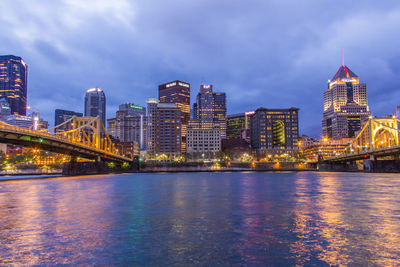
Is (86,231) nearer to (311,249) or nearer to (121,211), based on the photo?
(121,211)

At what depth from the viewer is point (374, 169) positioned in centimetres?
11975

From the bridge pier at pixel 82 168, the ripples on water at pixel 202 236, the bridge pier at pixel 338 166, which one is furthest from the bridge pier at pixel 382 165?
the ripples on water at pixel 202 236

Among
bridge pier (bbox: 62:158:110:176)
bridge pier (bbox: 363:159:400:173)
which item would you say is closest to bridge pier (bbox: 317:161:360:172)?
bridge pier (bbox: 363:159:400:173)

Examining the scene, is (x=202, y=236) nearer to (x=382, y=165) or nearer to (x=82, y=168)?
(x=82, y=168)

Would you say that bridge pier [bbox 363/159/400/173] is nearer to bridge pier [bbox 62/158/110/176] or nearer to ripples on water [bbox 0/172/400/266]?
bridge pier [bbox 62/158/110/176]

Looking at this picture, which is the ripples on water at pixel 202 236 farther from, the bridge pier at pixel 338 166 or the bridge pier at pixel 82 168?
the bridge pier at pixel 338 166

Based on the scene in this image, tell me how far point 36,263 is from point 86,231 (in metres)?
5.39

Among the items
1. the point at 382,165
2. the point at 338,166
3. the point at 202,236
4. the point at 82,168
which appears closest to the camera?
the point at 202,236

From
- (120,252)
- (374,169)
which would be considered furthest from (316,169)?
(120,252)

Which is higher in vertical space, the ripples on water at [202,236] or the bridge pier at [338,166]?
the ripples on water at [202,236]

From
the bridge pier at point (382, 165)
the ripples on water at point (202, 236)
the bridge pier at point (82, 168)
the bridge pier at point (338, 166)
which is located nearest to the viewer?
the ripples on water at point (202, 236)

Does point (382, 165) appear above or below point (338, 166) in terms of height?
above

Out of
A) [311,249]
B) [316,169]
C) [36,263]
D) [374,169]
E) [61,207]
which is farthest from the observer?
[316,169]

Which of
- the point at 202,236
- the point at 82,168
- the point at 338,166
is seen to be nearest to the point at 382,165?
the point at 338,166
